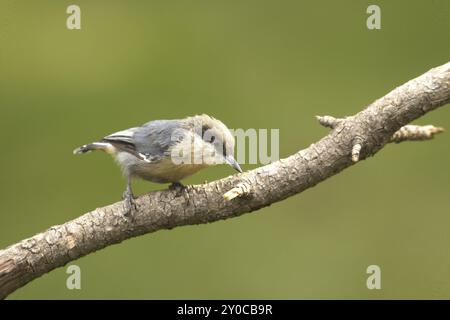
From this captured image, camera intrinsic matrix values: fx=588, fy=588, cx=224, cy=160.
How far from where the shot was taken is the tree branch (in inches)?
69.6

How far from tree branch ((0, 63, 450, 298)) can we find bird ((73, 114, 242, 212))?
7 cm

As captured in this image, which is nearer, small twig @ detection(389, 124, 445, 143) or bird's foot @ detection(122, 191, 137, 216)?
bird's foot @ detection(122, 191, 137, 216)

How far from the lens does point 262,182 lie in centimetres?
179

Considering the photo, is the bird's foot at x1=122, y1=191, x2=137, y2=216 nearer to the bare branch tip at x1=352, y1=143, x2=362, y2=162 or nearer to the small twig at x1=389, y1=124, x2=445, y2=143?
the bare branch tip at x1=352, y1=143, x2=362, y2=162

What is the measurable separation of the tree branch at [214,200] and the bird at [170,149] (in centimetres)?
7

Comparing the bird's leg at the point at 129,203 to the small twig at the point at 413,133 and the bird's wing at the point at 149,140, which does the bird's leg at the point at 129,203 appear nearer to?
the bird's wing at the point at 149,140

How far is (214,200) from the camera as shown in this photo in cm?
180

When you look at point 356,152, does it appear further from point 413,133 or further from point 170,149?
point 170,149

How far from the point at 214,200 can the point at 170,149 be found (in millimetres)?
215

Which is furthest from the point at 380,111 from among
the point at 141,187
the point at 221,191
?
the point at 141,187

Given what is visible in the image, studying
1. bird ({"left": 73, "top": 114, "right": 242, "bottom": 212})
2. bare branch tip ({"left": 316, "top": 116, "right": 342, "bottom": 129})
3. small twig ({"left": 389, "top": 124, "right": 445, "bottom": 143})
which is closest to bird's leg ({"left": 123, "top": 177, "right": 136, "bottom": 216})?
bird ({"left": 73, "top": 114, "right": 242, "bottom": 212})

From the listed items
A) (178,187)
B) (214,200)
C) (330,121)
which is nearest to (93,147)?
(178,187)

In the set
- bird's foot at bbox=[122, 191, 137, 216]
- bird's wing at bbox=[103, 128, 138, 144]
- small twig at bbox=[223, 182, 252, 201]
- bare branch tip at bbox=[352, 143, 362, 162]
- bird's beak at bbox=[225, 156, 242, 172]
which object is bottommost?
bird's foot at bbox=[122, 191, 137, 216]

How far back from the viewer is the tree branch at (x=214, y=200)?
5.80 feet
